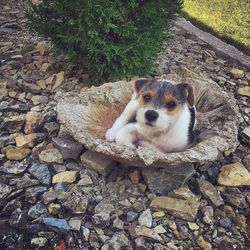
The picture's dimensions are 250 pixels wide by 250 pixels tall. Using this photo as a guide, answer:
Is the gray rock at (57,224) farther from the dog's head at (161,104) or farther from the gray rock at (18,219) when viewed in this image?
the dog's head at (161,104)

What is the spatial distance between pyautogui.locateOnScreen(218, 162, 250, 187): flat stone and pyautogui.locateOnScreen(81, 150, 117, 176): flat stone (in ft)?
3.19

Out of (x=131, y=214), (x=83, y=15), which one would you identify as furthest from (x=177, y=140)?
(x=83, y=15)

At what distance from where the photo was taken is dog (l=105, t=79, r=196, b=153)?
12.0 feet

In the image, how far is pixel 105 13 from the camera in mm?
4598

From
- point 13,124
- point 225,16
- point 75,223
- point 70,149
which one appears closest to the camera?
point 75,223

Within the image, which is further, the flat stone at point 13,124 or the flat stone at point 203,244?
the flat stone at point 13,124

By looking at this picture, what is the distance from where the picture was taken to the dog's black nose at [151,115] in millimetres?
3557

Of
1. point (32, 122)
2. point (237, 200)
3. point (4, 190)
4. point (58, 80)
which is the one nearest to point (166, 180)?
point (237, 200)

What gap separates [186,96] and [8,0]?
15.9 ft

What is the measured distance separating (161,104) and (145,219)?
91cm

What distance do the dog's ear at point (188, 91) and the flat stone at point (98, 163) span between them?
0.85 m

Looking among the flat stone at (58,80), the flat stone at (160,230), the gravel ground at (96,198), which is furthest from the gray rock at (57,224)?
the flat stone at (58,80)

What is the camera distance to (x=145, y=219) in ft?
11.8

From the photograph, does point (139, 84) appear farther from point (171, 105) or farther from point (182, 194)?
point (182, 194)
